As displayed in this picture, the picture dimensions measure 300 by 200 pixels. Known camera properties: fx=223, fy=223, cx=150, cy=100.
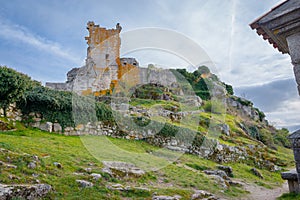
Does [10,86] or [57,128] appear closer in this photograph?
[10,86]

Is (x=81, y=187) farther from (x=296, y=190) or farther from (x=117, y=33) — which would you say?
(x=117, y=33)

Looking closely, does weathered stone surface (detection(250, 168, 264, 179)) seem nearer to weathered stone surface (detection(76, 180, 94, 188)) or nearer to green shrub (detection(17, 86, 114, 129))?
green shrub (detection(17, 86, 114, 129))

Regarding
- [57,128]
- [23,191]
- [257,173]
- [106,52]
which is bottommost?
[257,173]

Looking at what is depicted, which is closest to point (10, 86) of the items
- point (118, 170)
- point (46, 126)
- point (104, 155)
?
point (46, 126)

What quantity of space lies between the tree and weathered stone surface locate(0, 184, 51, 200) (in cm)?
654

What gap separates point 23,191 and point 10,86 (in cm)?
684

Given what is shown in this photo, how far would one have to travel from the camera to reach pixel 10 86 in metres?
9.68

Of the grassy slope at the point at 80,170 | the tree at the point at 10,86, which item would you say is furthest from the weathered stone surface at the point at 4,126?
the tree at the point at 10,86

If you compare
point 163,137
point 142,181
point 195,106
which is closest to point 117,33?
point 195,106

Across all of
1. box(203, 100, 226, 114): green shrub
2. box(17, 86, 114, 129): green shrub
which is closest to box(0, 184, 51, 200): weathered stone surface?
box(17, 86, 114, 129): green shrub

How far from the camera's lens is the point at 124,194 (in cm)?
578

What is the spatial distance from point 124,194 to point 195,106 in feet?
86.8

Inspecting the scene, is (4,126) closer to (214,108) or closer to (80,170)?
(80,170)

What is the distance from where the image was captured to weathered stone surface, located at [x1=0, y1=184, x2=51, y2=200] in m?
4.12
